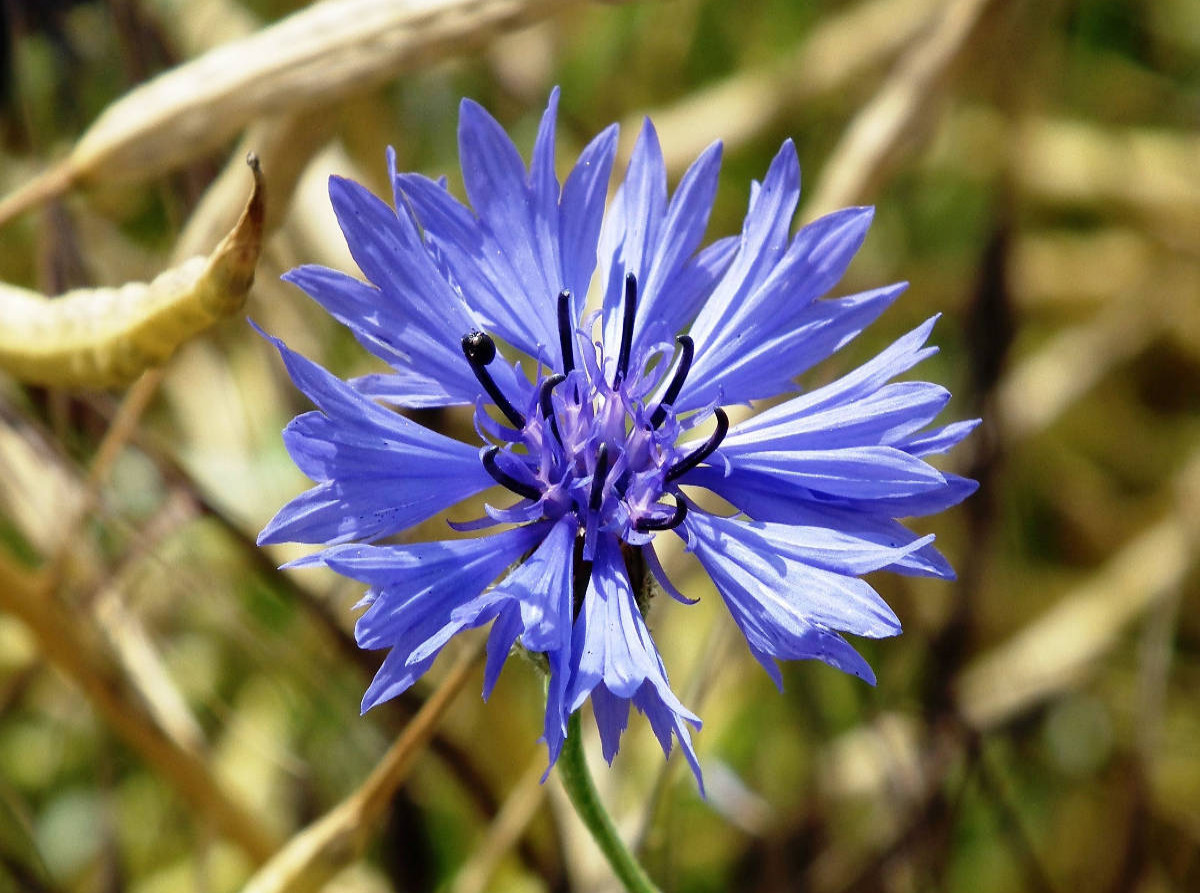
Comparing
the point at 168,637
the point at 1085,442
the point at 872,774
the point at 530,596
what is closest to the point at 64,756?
the point at 168,637

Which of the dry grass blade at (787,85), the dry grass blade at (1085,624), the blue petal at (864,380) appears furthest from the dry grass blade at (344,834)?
the dry grass blade at (787,85)

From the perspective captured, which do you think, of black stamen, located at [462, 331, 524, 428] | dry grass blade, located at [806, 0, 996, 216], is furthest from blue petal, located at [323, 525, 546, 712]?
dry grass blade, located at [806, 0, 996, 216]

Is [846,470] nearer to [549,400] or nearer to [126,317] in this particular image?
[549,400]

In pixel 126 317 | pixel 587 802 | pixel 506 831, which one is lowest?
pixel 506 831

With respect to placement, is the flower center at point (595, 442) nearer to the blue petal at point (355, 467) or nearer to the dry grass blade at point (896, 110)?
the blue petal at point (355, 467)

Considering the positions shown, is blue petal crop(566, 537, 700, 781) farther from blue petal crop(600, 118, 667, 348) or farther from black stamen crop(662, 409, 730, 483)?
blue petal crop(600, 118, 667, 348)

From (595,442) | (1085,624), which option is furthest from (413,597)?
(1085,624)

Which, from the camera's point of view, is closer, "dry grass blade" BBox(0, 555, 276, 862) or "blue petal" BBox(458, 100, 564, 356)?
→ "blue petal" BBox(458, 100, 564, 356)
